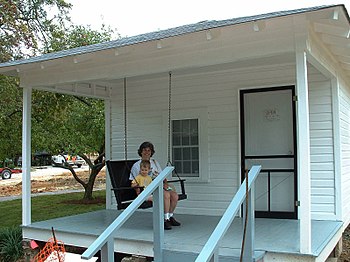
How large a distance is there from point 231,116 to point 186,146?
0.95 metres

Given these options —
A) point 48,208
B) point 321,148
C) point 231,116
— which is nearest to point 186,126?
point 231,116

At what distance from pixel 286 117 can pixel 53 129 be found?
6143 millimetres

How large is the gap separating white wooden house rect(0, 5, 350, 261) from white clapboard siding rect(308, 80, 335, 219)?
1 cm

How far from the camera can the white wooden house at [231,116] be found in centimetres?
422

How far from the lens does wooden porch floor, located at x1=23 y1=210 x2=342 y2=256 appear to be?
429cm

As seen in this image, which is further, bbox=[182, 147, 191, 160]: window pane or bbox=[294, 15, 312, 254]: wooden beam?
bbox=[182, 147, 191, 160]: window pane

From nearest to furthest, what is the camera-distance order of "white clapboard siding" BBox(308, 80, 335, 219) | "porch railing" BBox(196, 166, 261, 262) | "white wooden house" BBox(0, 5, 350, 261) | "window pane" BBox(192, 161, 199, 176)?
1. "porch railing" BBox(196, 166, 261, 262)
2. "white wooden house" BBox(0, 5, 350, 261)
3. "white clapboard siding" BBox(308, 80, 335, 219)
4. "window pane" BBox(192, 161, 199, 176)

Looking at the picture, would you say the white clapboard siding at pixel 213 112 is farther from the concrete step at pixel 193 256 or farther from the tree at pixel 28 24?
the tree at pixel 28 24

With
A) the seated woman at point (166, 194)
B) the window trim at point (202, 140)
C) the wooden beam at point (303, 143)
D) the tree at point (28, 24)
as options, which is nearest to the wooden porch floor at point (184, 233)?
the seated woman at point (166, 194)

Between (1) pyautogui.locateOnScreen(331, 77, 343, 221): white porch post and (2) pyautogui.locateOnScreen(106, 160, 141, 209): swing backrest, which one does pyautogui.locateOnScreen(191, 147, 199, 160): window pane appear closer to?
(2) pyautogui.locateOnScreen(106, 160, 141, 209): swing backrest

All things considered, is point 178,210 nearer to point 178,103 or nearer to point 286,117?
point 178,103

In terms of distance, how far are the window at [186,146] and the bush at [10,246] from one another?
285cm

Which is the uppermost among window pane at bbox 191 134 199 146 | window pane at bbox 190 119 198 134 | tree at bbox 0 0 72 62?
tree at bbox 0 0 72 62

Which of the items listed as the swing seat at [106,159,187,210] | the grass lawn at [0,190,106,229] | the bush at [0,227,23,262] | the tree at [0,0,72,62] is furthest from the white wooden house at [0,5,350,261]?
the grass lawn at [0,190,106,229]
